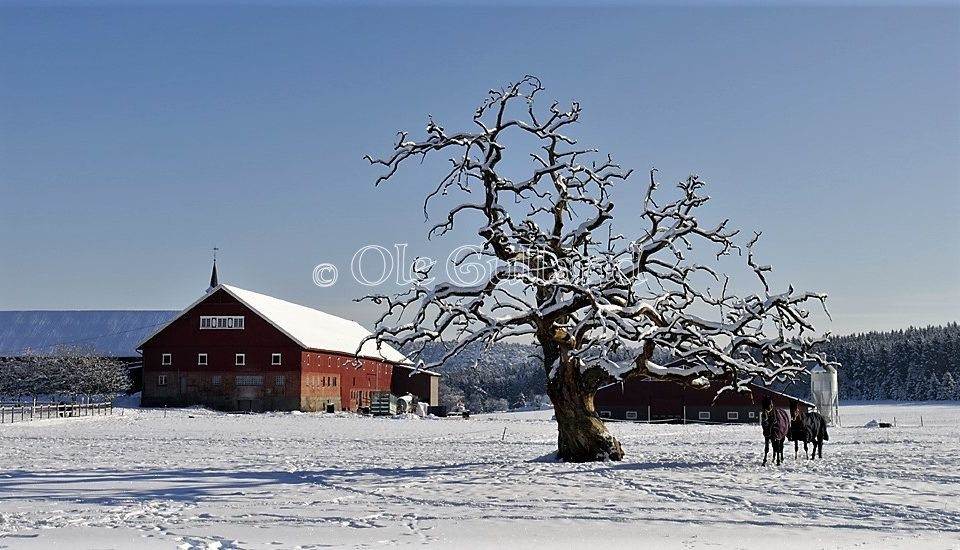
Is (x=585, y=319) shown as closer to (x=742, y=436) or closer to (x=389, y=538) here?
(x=389, y=538)

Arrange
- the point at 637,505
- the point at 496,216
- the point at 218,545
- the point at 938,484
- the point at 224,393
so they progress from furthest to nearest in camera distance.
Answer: the point at 224,393, the point at 496,216, the point at 938,484, the point at 637,505, the point at 218,545

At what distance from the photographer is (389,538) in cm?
1231

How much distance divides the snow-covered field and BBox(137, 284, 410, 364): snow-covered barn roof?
106 ft

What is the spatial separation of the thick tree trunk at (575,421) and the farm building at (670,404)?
4293cm

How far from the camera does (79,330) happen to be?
254 ft

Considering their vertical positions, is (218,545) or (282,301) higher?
(282,301)

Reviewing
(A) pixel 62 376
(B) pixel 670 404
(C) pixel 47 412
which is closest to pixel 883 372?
(B) pixel 670 404

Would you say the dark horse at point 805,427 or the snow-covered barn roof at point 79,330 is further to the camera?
the snow-covered barn roof at point 79,330

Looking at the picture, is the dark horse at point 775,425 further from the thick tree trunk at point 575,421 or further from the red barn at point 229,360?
the red barn at point 229,360

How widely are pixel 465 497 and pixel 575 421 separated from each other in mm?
7391

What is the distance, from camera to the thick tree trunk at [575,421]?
2311cm

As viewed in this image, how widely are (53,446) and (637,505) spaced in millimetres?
20265

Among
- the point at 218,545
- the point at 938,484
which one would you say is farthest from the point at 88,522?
the point at 938,484

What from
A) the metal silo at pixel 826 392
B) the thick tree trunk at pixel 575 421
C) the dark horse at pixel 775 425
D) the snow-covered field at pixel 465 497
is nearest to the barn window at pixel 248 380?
the snow-covered field at pixel 465 497
